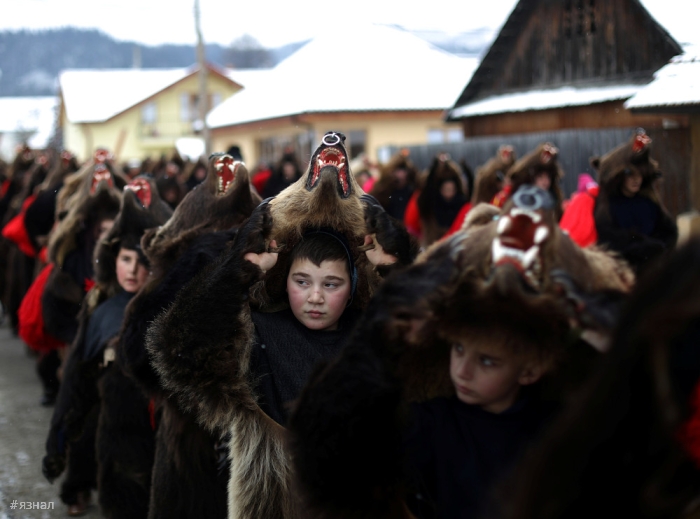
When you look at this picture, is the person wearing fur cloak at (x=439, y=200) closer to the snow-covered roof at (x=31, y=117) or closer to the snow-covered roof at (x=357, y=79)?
the snow-covered roof at (x=357, y=79)

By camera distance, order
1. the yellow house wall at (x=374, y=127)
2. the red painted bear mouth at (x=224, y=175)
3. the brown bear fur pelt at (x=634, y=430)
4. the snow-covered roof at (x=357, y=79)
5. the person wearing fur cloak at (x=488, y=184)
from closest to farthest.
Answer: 1. the brown bear fur pelt at (x=634, y=430)
2. the red painted bear mouth at (x=224, y=175)
3. the person wearing fur cloak at (x=488, y=184)
4. the yellow house wall at (x=374, y=127)
5. the snow-covered roof at (x=357, y=79)

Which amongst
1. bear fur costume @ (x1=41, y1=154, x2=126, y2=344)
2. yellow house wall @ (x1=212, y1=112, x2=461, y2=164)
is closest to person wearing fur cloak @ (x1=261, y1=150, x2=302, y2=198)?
bear fur costume @ (x1=41, y1=154, x2=126, y2=344)

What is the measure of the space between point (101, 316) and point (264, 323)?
6.39 ft

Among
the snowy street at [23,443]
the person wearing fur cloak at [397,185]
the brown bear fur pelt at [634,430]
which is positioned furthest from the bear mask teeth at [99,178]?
the person wearing fur cloak at [397,185]

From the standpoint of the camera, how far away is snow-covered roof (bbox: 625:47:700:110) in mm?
9203

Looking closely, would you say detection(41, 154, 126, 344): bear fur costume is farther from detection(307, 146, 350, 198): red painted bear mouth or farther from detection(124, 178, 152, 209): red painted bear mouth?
detection(307, 146, 350, 198): red painted bear mouth

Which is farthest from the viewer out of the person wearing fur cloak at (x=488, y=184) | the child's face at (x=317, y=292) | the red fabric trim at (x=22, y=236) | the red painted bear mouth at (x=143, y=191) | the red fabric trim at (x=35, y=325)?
the person wearing fur cloak at (x=488, y=184)

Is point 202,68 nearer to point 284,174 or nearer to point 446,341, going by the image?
point 284,174

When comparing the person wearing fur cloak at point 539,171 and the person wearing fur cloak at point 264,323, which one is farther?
the person wearing fur cloak at point 539,171

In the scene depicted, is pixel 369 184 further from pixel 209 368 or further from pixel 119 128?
pixel 119 128

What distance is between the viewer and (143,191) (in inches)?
182

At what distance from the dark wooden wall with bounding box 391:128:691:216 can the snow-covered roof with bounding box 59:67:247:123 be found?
30.1 meters

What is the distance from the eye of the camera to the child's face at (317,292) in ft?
8.98

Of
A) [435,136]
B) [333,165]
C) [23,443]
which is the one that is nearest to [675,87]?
[23,443]
